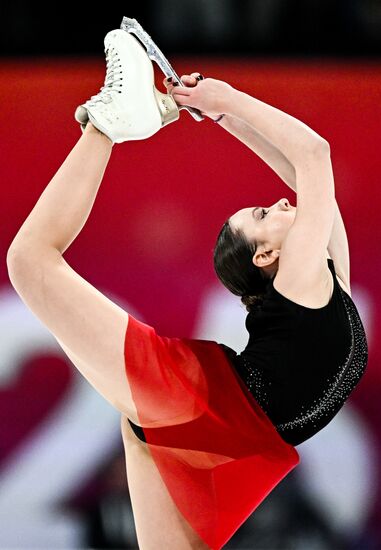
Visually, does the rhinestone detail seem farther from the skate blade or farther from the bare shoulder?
the skate blade

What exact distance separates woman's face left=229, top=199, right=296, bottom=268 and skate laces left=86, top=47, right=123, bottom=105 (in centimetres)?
39

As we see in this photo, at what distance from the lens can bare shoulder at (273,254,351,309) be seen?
1799 mm

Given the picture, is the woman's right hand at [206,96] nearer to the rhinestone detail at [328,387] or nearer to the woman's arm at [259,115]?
the woman's arm at [259,115]

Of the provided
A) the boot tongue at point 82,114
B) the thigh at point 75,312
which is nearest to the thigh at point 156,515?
the thigh at point 75,312

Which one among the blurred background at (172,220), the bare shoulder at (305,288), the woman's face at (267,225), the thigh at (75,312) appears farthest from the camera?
the blurred background at (172,220)

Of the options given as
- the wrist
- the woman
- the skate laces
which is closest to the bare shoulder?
the woman

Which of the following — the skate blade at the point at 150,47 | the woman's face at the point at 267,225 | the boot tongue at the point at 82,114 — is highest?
the skate blade at the point at 150,47

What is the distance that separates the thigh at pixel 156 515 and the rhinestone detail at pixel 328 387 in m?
0.26

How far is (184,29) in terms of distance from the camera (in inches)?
113

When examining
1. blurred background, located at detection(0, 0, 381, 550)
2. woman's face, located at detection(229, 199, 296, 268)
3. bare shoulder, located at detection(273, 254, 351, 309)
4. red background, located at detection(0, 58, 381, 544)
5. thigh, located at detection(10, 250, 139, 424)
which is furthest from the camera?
red background, located at detection(0, 58, 381, 544)

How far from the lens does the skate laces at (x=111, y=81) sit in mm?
1837

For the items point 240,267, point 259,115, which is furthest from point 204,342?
point 259,115

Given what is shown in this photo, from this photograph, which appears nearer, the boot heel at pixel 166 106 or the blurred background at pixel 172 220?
the boot heel at pixel 166 106

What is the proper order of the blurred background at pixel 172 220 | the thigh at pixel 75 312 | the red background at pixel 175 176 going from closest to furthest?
1. the thigh at pixel 75 312
2. the blurred background at pixel 172 220
3. the red background at pixel 175 176
